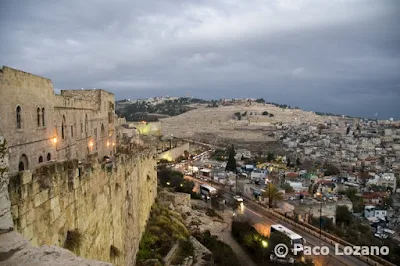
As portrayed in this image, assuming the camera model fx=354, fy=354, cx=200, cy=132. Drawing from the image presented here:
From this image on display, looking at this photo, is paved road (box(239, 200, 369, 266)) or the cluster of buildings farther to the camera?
the cluster of buildings

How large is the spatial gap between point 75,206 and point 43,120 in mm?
13851

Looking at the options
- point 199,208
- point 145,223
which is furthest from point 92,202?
point 199,208

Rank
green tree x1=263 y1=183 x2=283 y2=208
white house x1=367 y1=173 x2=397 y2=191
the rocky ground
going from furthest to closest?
the rocky ground, white house x1=367 y1=173 x2=397 y2=191, green tree x1=263 y1=183 x2=283 y2=208

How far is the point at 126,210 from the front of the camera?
11219 millimetres

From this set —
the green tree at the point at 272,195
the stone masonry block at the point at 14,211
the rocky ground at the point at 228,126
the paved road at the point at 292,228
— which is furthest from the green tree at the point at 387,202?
the rocky ground at the point at 228,126

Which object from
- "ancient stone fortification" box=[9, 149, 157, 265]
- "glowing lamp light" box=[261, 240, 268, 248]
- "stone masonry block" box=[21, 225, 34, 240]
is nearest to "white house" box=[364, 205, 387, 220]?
"glowing lamp light" box=[261, 240, 268, 248]

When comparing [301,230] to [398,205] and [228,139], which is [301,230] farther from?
[228,139]

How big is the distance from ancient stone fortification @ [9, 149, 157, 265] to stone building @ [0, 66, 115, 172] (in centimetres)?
485

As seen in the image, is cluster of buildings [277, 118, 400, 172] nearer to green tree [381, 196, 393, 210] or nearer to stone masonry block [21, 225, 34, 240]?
green tree [381, 196, 393, 210]

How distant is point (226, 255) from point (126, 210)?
32.8ft

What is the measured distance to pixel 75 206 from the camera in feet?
18.9

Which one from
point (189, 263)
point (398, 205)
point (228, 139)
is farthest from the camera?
point (228, 139)

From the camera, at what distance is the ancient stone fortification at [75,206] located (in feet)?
13.6

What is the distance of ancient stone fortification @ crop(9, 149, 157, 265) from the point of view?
13.6 feet
